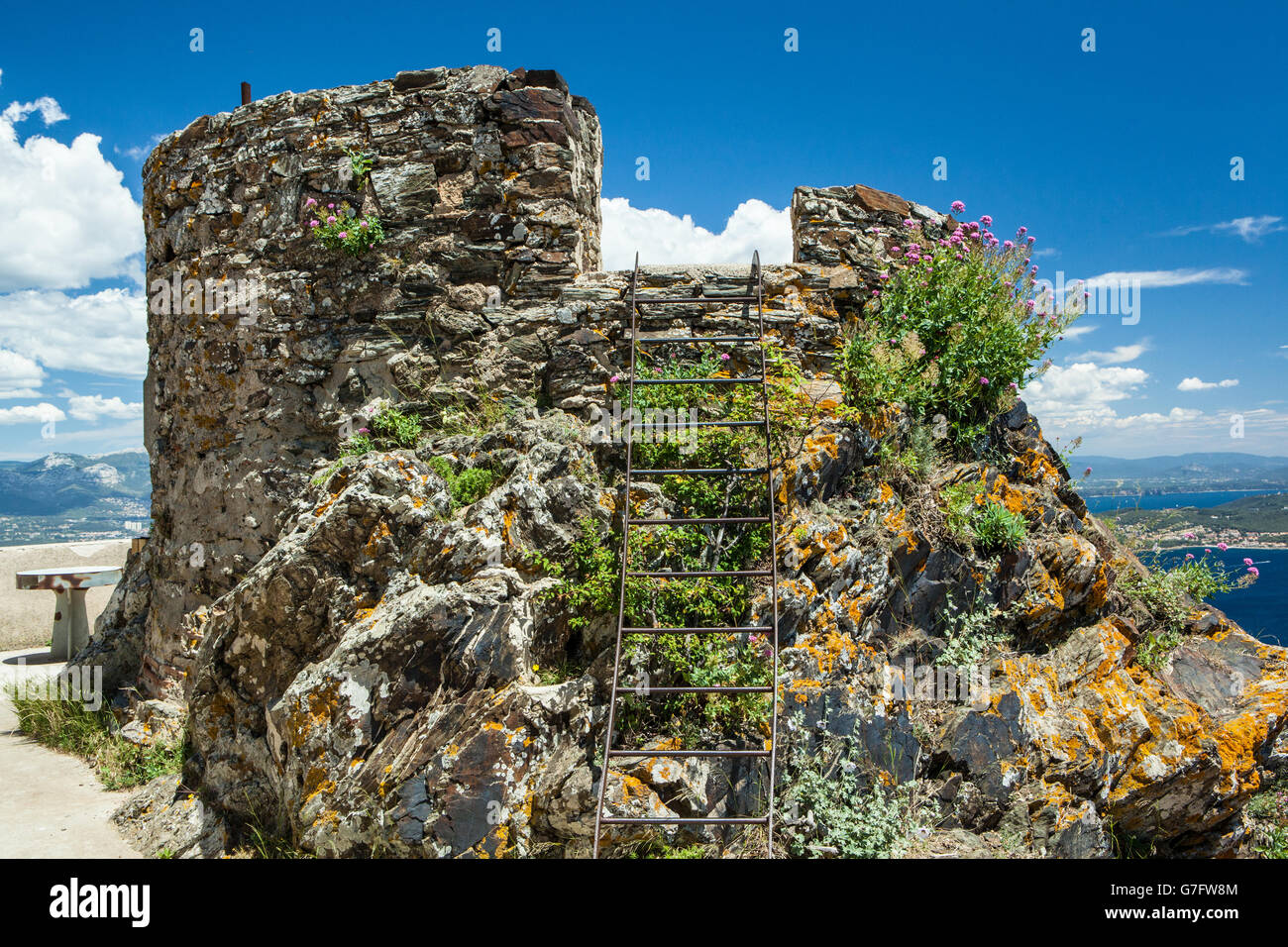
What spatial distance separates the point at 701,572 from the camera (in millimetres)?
5125

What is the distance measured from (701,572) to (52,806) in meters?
5.73

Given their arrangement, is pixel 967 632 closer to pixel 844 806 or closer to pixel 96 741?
pixel 844 806

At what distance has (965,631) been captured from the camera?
5.51 meters

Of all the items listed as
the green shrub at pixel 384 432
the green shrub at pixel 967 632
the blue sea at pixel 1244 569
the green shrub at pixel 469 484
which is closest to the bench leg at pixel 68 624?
the green shrub at pixel 384 432

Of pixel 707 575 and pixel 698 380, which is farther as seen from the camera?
pixel 698 380

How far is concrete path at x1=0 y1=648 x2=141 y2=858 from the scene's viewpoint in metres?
5.64

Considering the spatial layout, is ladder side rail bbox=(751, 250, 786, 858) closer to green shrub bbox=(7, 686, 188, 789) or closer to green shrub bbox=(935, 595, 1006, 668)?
green shrub bbox=(935, 595, 1006, 668)

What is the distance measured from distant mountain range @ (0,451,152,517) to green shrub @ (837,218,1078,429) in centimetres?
10202

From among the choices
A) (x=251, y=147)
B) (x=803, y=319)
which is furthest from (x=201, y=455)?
(x=803, y=319)

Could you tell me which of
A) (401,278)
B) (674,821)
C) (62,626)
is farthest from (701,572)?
(62,626)

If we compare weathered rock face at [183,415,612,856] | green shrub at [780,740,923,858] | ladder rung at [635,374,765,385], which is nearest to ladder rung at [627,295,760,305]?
ladder rung at [635,374,765,385]

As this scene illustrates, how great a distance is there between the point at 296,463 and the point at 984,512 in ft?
18.6

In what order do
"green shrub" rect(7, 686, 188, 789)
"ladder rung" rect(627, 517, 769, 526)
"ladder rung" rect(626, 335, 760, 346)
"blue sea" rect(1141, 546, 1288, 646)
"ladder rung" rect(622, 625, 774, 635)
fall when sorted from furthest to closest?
1. "blue sea" rect(1141, 546, 1288, 646)
2. "green shrub" rect(7, 686, 188, 789)
3. "ladder rung" rect(626, 335, 760, 346)
4. "ladder rung" rect(627, 517, 769, 526)
5. "ladder rung" rect(622, 625, 774, 635)

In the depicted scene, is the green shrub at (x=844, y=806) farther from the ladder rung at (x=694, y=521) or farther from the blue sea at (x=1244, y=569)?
the blue sea at (x=1244, y=569)
